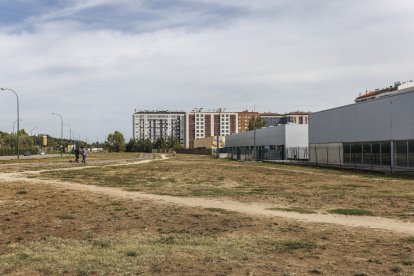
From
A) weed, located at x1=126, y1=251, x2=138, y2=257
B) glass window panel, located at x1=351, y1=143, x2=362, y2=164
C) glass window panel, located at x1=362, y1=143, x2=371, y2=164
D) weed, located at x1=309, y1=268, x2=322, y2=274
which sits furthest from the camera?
glass window panel, located at x1=351, y1=143, x2=362, y2=164

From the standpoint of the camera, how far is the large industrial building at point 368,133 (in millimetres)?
41969

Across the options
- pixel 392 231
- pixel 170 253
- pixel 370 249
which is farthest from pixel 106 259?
pixel 392 231

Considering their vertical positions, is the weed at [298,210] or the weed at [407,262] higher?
the weed at [407,262]

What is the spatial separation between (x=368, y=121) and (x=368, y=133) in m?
1.24

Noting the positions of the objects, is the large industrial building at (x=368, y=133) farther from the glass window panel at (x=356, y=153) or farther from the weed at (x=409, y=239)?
the weed at (x=409, y=239)

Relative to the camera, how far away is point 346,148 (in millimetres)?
53781

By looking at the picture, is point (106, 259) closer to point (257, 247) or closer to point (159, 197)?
point (257, 247)

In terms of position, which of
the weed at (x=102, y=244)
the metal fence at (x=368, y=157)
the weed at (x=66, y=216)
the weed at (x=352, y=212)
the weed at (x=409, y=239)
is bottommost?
the weed at (x=352, y=212)

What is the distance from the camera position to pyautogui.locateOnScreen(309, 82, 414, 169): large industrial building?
42.0 meters

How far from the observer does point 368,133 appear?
48562 millimetres

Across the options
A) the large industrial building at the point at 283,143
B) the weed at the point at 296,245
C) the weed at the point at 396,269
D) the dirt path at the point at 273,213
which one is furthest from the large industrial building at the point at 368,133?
the weed at the point at 396,269

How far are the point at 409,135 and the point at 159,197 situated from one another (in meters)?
30.0

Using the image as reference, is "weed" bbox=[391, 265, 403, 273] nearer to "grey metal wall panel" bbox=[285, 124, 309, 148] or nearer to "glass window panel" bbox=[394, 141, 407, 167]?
"glass window panel" bbox=[394, 141, 407, 167]

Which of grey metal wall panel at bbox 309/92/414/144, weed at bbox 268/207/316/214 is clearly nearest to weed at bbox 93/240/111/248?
weed at bbox 268/207/316/214
